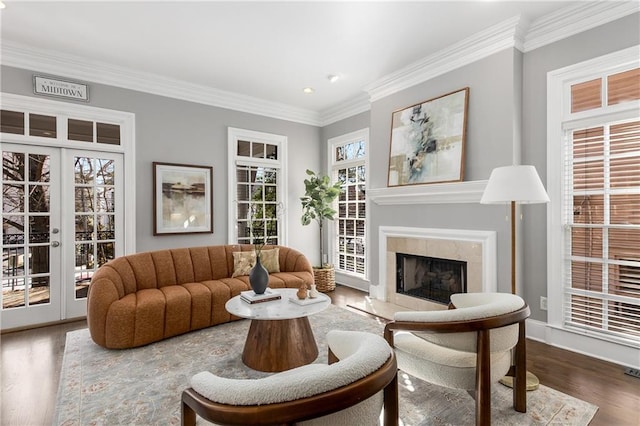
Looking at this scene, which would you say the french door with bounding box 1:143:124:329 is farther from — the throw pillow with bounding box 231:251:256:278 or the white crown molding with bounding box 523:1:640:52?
the white crown molding with bounding box 523:1:640:52

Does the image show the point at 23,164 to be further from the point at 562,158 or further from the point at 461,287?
the point at 562,158

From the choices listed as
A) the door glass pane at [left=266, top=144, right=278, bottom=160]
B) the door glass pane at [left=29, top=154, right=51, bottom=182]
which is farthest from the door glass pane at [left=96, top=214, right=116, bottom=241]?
the door glass pane at [left=266, top=144, right=278, bottom=160]

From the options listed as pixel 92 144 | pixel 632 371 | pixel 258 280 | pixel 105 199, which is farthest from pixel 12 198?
pixel 632 371

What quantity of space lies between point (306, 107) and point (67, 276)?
13.4 ft

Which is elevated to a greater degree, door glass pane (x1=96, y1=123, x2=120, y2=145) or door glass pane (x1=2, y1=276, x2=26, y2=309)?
door glass pane (x1=96, y1=123, x2=120, y2=145)

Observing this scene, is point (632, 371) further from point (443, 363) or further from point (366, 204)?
point (366, 204)

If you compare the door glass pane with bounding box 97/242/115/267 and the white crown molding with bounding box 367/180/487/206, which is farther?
the door glass pane with bounding box 97/242/115/267

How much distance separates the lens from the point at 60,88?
146 inches

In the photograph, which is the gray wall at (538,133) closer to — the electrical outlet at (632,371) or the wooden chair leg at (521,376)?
the electrical outlet at (632,371)

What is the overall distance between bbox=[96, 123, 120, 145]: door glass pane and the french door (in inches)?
6.0

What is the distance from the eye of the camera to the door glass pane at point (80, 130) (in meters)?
3.81

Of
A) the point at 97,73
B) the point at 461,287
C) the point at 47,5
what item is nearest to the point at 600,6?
the point at 461,287

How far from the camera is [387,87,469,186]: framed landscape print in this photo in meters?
3.49

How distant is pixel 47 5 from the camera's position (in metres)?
2.78
